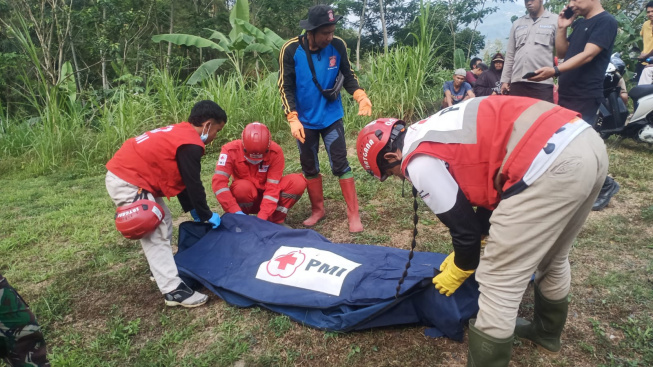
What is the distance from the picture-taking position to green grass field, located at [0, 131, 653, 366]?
2344 mm

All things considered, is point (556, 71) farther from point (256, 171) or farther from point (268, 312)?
point (268, 312)

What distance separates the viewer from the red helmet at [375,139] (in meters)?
2.11

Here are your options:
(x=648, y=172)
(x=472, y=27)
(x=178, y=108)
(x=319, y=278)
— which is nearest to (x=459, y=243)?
(x=319, y=278)

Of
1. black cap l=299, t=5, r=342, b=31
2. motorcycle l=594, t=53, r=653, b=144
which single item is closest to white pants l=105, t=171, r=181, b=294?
black cap l=299, t=5, r=342, b=31

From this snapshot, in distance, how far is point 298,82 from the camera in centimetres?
391

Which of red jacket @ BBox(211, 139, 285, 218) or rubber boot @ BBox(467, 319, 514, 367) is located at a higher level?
red jacket @ BBox(211, 139, 285, 218)

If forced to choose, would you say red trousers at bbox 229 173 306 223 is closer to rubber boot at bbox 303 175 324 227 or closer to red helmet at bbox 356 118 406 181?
rubber boot at bbox 303 175 324 227

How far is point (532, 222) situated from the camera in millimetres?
1723

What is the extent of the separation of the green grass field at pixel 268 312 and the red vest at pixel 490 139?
3.37 feet

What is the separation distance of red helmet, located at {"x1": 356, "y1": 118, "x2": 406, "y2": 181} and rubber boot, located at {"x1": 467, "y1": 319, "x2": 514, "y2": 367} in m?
0.87

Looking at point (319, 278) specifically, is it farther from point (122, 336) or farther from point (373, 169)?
point (122, 336)

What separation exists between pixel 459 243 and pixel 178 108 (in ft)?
22.2

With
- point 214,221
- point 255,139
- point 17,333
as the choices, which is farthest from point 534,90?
point 17,333

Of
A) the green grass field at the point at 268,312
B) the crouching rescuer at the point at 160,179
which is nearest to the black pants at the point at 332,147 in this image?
Result: the green grass field at the point at 268,312
